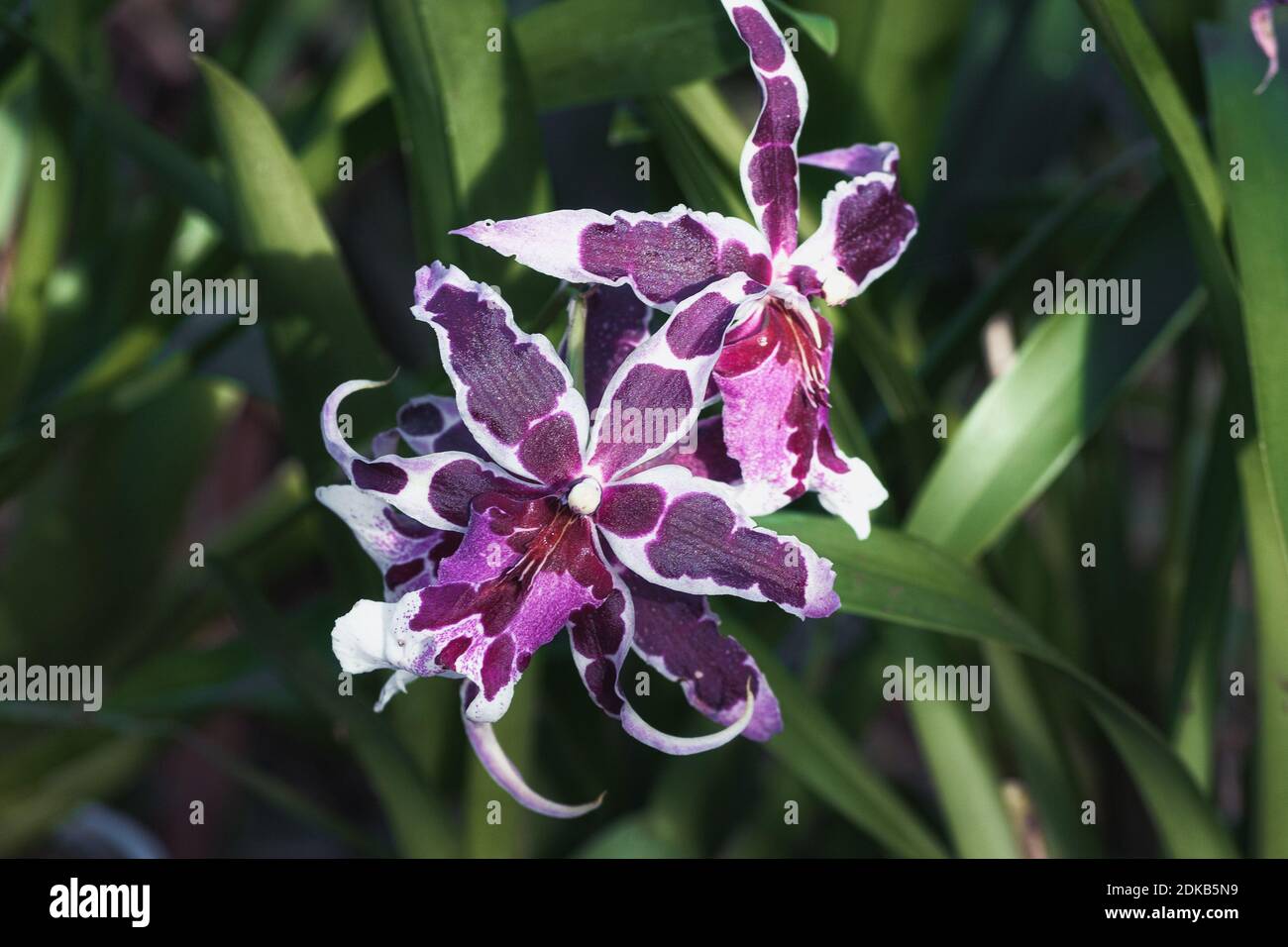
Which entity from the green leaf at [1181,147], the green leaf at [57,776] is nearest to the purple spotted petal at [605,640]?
the green leaf at [1181,147]

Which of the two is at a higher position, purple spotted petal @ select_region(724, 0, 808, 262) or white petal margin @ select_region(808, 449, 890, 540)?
purple spotted petal @ select_region(724, 0, 808, 262)

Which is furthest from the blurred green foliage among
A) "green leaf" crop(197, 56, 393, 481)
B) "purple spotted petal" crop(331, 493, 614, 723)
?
"purple spotted petal" crop(331, 493, 614, 723)

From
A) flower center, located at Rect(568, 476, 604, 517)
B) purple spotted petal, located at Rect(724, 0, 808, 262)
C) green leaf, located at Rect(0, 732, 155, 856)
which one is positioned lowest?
green leaf, located at Rect(0, 732, 155, 856)

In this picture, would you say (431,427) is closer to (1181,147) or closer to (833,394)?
(833,394)

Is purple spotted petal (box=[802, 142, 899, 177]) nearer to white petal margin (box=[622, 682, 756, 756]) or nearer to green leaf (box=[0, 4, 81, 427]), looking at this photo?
white petal margin (box=[622, 682, 756, 756])

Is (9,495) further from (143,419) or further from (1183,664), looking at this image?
(1183,664)
